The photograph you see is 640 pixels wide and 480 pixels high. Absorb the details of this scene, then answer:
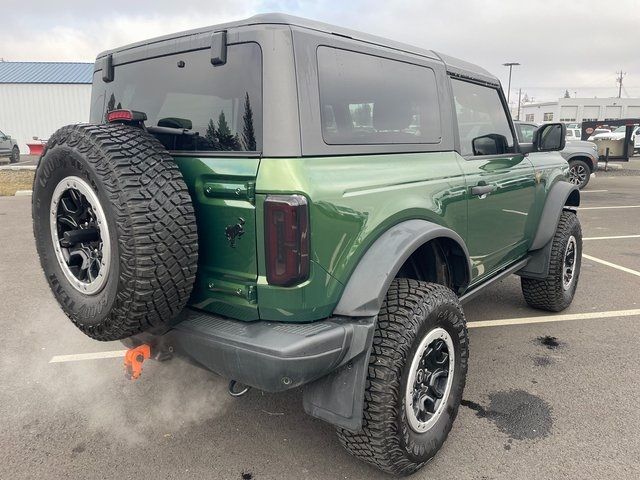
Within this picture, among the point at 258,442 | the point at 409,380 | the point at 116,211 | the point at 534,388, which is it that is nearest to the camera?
the point at 116,211

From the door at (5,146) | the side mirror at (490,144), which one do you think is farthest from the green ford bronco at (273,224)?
the door at (5,146)

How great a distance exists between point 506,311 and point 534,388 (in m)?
1.42

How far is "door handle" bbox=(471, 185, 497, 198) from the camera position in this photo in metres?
2.97

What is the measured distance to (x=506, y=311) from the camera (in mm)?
4523

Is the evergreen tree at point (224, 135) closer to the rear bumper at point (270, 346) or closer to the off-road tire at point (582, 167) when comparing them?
the rear bumper at point (270, 346)

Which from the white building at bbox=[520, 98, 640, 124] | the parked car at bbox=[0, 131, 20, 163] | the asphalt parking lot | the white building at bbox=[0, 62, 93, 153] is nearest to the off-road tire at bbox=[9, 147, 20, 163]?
the parked car at bbox=[0, 131, 20, 163]

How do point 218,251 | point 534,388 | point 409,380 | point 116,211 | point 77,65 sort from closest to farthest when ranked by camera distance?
point 116,211 → point 218,251 → point 409,380 → point 534,388 → point 77,65

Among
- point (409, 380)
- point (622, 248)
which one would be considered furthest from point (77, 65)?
point (409, 380)

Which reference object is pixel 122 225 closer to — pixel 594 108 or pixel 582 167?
pixel 582 167

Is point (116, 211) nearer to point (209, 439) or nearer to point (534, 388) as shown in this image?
point (209, 439)

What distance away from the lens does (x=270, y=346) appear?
193 cm

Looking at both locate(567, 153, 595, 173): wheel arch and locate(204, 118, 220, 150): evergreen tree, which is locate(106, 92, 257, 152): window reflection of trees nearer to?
locate(204, 118, 220, 150): evergreen tree

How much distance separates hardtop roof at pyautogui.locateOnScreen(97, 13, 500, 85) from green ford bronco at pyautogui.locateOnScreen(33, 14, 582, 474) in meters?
0.01

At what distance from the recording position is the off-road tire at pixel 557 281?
4105mm
